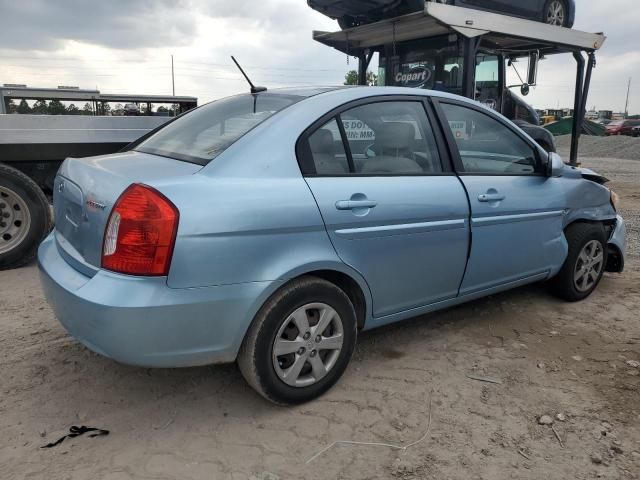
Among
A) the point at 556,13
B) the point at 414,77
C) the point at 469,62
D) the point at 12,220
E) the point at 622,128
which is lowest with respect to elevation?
the point at 12,220

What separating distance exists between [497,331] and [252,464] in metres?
2.10

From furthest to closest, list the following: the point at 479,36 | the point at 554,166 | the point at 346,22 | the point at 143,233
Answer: the point at 346,22, the point at 479,36, the point at 554,166, the point at 143,233

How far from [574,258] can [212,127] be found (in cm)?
289

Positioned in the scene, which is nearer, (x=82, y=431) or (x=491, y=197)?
(x=82, y=431)

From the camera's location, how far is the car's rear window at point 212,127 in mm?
2693

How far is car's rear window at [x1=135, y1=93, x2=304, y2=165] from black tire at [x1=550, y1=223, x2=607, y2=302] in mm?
2491

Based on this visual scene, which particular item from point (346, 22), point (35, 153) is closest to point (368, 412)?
point (35, 153)

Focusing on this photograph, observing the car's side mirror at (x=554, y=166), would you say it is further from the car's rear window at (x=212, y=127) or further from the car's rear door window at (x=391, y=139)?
the car's rear window at (x=212, y=127)

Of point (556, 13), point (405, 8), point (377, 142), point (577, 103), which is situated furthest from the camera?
point (577, 103)

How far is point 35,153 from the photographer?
16.2ft

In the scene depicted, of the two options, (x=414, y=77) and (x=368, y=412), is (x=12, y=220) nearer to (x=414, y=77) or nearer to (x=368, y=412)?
(x=368, y=412)

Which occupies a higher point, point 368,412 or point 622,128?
point 622,128

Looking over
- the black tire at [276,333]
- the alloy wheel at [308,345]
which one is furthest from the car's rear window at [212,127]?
the alloy wheel at [308,345]

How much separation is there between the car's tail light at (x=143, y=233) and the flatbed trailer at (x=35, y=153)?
10.0 feet
